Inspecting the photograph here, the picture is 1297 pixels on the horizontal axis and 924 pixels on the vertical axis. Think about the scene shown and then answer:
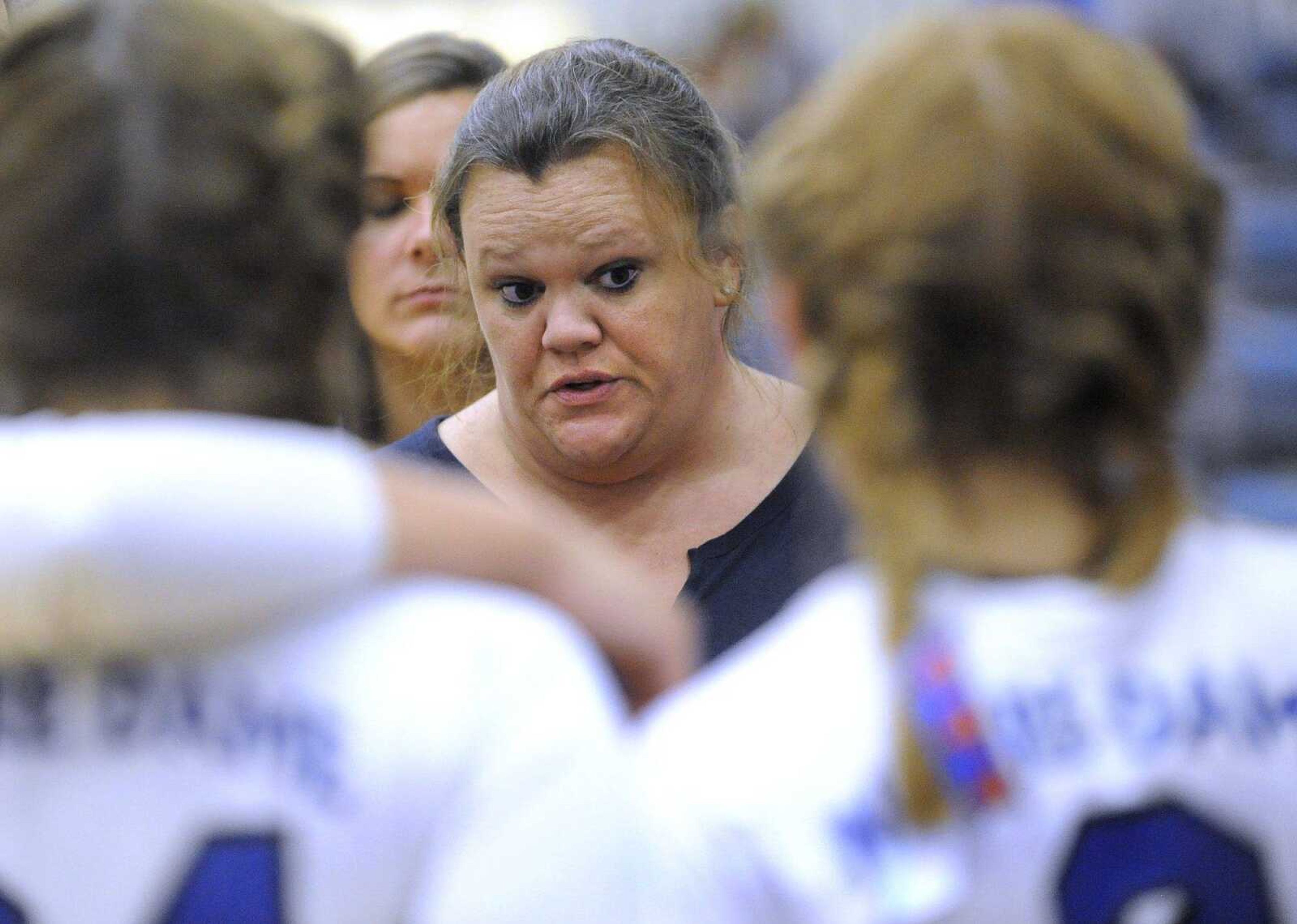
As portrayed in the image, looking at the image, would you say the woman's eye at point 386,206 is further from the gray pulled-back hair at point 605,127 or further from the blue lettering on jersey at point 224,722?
the blue lettering on jersey at point 224,722

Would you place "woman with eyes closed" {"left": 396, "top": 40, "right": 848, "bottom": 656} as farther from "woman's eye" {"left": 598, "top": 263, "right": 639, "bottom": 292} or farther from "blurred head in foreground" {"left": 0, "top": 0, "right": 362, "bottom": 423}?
"blurred head in foreground" {"left": 0, "top": 0, "right": 362, "bottom": 423}

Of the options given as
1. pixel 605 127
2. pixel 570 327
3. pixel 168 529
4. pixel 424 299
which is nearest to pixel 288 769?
pixel 168 529

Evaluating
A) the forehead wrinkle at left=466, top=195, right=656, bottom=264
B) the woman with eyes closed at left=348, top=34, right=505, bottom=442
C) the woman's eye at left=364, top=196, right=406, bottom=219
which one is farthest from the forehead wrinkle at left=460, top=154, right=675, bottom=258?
the woman's eye at left=364, top=196, right=406, bottom=219

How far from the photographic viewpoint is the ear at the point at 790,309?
1.24 metres

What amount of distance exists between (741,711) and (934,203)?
1.30 feet

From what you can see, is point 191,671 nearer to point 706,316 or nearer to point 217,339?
point 217,339

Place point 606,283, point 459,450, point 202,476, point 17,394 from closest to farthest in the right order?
1. point 202,476
2. point 17,394
3. point 606,283
4. point 459,450

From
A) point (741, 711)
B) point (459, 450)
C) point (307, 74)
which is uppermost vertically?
point (307, 74)

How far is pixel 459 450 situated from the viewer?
2.58 meters

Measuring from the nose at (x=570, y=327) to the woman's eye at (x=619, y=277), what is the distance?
47 millimetres

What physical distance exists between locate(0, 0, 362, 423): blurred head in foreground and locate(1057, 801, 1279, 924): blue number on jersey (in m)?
0.69

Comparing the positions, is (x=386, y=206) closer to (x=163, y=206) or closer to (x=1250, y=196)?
(x=1250, y=196)

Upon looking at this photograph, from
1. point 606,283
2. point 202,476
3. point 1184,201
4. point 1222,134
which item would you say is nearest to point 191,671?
point 202,476

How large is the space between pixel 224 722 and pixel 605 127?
1.42 m
